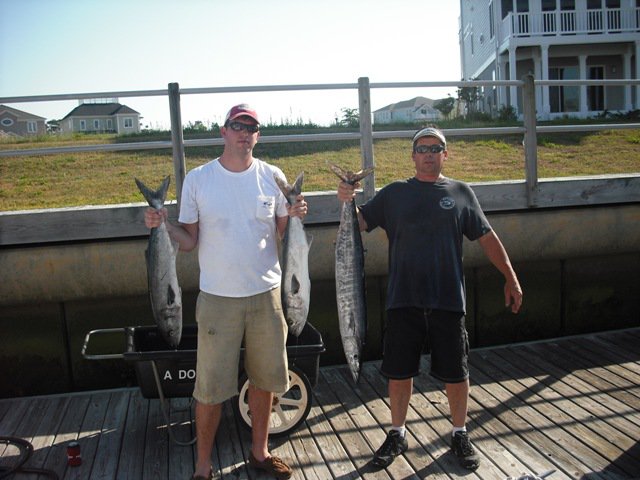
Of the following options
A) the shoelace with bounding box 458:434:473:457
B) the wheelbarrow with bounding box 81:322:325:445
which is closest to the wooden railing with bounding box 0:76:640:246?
the wheelbarrow with bounding box 81:322:325:445

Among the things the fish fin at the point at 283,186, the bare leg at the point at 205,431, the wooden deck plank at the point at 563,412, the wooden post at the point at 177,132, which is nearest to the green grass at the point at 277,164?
the wooden post at the point at 177,132

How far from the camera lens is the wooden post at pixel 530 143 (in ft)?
19.3

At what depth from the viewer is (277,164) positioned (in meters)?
10.1

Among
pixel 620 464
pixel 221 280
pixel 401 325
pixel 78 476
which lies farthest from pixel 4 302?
pixel 620 464

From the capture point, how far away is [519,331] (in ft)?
20.2

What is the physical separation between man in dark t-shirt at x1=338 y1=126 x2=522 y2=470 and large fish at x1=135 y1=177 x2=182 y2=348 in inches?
38.8

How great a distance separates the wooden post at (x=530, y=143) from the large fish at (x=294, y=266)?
3007 mm

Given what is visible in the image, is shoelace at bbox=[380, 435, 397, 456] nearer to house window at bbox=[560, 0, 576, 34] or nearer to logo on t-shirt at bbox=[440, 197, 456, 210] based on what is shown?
logo on t-shirt at bbox=[440, 197, 456, 210]

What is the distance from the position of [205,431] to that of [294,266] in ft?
3.29

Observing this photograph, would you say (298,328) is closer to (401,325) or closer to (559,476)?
(401,325)

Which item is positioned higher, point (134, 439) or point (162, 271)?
point (162, 271)

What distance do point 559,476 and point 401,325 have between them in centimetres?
113

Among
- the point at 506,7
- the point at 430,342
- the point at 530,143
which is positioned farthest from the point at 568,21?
the point at 430,342

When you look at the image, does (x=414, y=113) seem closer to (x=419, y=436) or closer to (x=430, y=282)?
(x=419, y=436)
